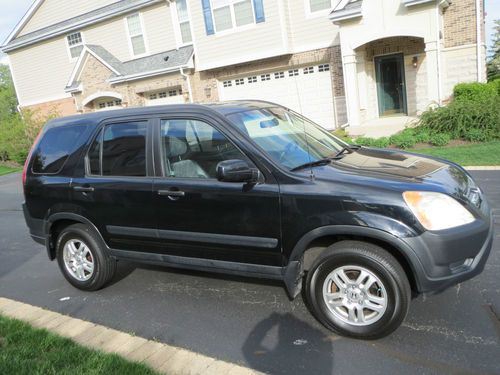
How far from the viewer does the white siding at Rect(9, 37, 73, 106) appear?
985 inches

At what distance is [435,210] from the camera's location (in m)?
3.23

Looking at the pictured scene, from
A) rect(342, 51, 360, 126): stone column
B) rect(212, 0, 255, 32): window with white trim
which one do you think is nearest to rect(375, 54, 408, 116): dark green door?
rect(342, 51, 360, 126): stone column

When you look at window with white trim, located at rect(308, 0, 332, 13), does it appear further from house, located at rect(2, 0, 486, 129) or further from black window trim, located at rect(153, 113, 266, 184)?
black window trim, located at rect(153, 113, 266, 184)

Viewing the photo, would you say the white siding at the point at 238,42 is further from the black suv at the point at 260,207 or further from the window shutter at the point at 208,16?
the black suv at the point at 260,207

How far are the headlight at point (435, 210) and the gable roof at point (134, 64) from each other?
17456mm

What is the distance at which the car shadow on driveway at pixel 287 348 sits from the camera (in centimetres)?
320

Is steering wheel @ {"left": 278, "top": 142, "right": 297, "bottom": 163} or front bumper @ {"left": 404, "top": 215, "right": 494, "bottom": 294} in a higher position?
steering wheel @ {"left": 278, "top": 142, "right": 297, "bottom": 163}

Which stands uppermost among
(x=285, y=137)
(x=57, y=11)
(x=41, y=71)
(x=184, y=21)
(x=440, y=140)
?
(x=57, y=11)

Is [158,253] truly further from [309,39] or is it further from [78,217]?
[309,39]

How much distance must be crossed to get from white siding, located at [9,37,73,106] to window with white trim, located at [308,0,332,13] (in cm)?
1445

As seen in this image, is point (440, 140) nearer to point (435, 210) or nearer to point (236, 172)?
point (435, 210)

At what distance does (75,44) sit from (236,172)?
24.1 m

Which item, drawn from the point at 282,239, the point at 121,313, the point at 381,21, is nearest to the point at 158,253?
the point at 121,313

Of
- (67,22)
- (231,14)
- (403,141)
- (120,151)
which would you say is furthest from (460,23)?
(67,22)
